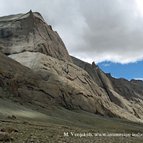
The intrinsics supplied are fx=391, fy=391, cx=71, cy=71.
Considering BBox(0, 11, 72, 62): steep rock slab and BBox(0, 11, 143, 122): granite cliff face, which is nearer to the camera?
BBox(0, 11, 143, 122): granite cliff face

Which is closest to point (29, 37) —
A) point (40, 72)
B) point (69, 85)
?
point (40, 72)

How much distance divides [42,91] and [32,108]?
20171mm

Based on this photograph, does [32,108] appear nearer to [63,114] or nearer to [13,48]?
[63,114]

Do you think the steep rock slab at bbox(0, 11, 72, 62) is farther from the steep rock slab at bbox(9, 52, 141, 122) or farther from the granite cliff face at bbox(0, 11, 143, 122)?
the steep rock slab at bbox(9, 52, 141, 122)

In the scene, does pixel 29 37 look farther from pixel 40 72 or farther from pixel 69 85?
pixel 69 85

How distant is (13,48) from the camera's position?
570 feet

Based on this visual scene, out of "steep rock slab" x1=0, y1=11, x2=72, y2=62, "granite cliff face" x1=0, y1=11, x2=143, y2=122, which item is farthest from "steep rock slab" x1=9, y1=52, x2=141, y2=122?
"steep rock slab" x1=0, y1=11, x2=72, y2=62

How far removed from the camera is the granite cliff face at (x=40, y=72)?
454 ft

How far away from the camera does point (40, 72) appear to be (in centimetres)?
15300

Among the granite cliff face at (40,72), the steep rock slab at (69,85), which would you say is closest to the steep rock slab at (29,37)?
the granite cliff face at (40,72)

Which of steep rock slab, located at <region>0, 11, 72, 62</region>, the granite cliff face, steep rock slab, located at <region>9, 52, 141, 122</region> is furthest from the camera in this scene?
steep rock slab, located at <region>0, 11, 72, 62</region>

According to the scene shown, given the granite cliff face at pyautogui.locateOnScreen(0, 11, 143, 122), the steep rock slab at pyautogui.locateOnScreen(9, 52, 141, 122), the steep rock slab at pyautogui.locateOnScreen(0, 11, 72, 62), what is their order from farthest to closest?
the steep rock slab at pyautogui.locateOnScreen(0, 11, 72, 62) < the steep rock slab at pyautogui.locateOnScreen(9, 52, 141, 122) < the granite cliff face at pyautogui.locateOnScreen(0, 11, 143, 122)

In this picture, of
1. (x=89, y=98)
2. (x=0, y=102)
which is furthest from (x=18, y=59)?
(x=0, y=102)

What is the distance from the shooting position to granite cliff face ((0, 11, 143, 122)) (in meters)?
138
